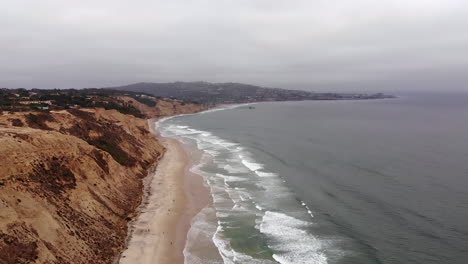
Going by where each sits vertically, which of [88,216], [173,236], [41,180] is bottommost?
[173,236]

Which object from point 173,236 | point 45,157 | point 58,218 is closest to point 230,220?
point 173,236

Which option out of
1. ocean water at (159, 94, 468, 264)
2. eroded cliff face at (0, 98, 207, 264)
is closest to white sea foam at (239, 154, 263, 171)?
ocean water at (159, 94, 468, 264)

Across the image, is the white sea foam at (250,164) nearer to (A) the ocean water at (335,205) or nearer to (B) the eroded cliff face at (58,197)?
(A) the ocean water at (335,205)

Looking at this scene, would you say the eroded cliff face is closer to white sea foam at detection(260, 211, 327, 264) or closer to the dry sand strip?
the dry sand strip

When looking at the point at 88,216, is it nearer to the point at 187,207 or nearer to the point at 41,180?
the point at 41,180

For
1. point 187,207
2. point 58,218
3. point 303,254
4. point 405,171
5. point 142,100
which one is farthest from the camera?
point 142,100

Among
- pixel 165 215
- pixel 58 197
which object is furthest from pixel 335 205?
pixel 58 197

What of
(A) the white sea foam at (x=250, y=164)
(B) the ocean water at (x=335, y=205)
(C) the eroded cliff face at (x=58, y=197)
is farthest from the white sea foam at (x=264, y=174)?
(C) the eroded cliff face at (x=58, y=197)
